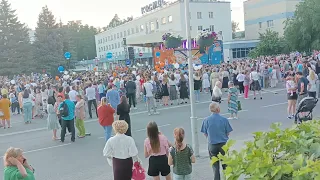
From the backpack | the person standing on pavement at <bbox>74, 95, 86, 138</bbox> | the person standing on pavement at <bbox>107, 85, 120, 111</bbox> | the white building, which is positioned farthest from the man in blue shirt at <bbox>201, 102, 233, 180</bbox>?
the white building

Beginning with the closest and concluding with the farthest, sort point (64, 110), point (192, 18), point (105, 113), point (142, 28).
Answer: point (105, 113), point (64, 110), point (192, 18), point (142, 28)

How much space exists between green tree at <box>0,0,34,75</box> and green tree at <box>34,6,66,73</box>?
1.59 meters

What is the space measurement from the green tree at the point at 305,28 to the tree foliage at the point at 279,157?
41968 mm

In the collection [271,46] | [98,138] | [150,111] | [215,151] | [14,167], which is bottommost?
[98,138]

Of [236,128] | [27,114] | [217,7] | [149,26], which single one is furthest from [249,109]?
[149,26]

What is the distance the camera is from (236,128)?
12.7 metres

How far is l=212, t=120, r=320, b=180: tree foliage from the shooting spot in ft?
7.59

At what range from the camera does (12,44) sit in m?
59.4

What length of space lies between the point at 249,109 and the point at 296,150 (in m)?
14.2

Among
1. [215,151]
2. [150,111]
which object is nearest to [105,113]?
[215,151]

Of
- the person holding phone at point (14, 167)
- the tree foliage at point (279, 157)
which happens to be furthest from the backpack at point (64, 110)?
the tree foliage at point (279, 157)

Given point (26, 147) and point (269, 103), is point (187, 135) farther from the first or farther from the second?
point (269, 103)

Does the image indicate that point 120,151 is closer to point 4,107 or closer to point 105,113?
point 105,113

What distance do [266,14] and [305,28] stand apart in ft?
90.5
